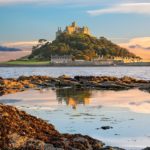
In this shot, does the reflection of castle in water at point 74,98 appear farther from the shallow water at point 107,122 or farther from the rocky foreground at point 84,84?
the rocky foreground at point 84,84

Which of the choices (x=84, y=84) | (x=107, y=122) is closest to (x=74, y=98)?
(x=107, y=122)

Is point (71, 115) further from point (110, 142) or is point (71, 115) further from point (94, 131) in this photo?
point (110, 142)

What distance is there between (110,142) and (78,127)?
138 inches

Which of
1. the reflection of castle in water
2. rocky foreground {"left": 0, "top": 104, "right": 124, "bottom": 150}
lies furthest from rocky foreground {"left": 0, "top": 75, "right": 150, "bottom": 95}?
rocky foreground {"left": 0, "top": 104, "right": 124, "bottom": 150}

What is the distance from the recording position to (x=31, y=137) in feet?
46.6

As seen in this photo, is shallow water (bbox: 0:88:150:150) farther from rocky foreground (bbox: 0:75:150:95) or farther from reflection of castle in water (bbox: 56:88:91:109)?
rocky foreground (bbox: 0:75:150:95)

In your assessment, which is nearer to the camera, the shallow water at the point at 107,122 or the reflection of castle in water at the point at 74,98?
the shallow water at the point at 107,122

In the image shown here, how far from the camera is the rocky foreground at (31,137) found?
1327cm

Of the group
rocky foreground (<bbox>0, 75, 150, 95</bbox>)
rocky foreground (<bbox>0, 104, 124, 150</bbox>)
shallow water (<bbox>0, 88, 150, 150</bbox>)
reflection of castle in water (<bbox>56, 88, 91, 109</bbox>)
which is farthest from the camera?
rocky foreground (<bbox>0, 75, 150, 95</bbox>)

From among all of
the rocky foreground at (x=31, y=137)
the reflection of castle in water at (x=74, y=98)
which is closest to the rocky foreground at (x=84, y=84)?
the reflection of castle in water at (x=74, y=98)

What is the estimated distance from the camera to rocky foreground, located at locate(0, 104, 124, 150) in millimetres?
13266

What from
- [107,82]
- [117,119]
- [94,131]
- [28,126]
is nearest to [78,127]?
[94,131]

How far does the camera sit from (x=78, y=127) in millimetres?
19141

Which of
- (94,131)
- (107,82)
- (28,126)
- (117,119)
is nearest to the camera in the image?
(28,126)
